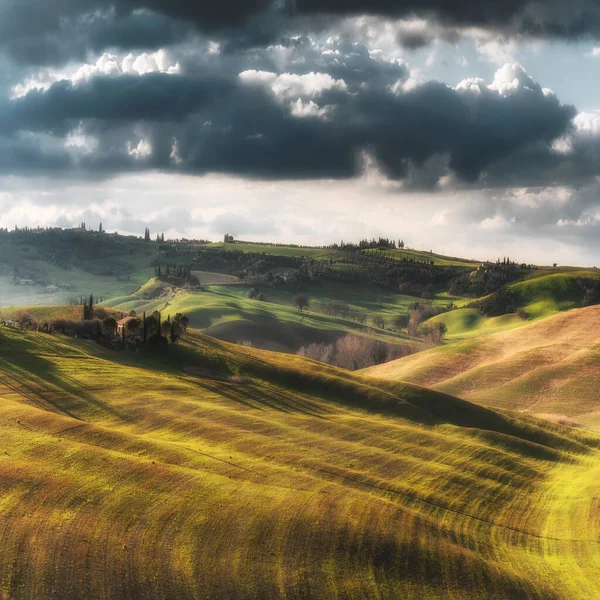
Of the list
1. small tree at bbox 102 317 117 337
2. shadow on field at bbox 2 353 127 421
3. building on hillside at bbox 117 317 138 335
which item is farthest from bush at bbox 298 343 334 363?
shadow on field at bbox 2 353 127 421

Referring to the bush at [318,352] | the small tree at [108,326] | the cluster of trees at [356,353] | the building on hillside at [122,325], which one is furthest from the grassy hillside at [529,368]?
the small tree at [108,326]

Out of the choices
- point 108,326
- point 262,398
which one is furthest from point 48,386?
point 108,326

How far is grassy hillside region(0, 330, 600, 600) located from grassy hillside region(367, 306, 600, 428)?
31.8 metres

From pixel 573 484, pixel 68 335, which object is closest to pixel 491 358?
pixel 573 484

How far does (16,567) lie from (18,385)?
1485 inches

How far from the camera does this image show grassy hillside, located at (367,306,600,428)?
11748cm

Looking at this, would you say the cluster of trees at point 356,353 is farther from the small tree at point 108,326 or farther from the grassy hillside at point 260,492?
the grassy hillside at point 260,492

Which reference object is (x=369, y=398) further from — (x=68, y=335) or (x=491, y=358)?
(x=491, y=358)

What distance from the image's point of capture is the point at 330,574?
118 feet

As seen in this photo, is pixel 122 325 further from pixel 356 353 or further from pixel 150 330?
pixel 356 353

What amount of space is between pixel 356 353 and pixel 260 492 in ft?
482

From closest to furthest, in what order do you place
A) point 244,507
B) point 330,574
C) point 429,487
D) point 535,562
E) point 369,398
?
point 330,574 → point 244,507 → point 535,562 → point 429,487 → point 369,398

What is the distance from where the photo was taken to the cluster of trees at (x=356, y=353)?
185500mm

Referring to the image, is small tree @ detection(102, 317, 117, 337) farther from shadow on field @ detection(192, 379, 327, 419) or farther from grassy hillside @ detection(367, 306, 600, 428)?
grassy hillside @ detection(367, 306, 600, 428)
